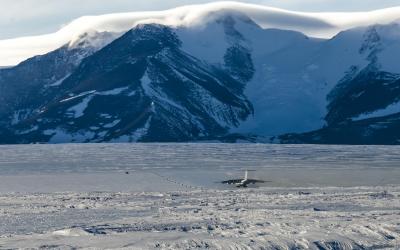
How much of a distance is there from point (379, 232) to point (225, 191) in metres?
30.8

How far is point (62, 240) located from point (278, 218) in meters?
15.6

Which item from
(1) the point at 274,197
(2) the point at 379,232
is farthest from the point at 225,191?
(2) the point at 379,232

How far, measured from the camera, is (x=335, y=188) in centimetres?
8081

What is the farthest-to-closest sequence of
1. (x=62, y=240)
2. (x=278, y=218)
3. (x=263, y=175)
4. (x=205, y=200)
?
(x=263, y=175) < (x=205, y=200) < (x=278, y=218) < (x=62, y=240)

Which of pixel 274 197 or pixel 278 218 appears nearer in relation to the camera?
pixel 278 218

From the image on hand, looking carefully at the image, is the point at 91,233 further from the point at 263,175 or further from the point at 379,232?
the point at 263,175

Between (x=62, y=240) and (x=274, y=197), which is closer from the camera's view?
(x=62, y=240)

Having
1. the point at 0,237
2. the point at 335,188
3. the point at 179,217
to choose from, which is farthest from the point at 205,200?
the point at 0,237

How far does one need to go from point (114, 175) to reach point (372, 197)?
43920 mm

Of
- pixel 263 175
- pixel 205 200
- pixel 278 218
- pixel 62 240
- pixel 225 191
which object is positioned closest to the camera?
pixel 62 240

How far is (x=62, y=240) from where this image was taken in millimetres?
46156

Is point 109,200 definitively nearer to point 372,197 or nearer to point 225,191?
point 225,191

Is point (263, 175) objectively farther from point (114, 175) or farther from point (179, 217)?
point (179, 217)

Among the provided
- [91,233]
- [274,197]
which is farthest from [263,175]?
[91,233]
